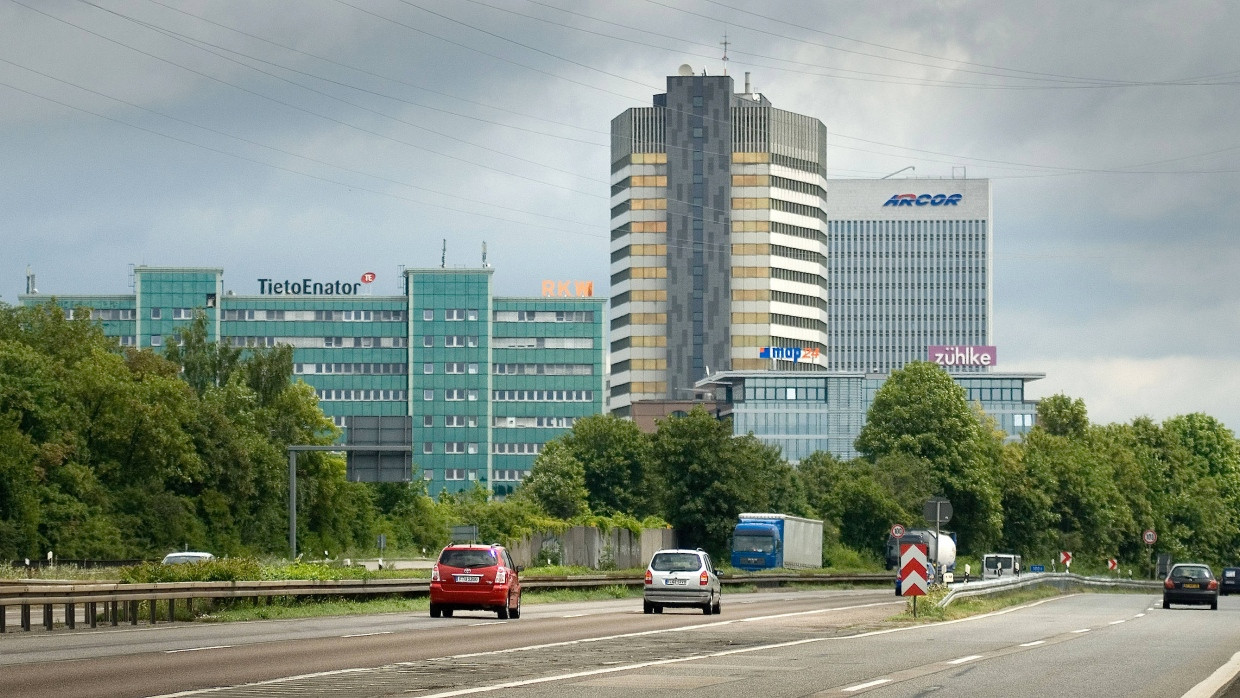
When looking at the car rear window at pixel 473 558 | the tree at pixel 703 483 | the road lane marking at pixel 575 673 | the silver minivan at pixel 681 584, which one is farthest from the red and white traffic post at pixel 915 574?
the tree at pixel 703 483

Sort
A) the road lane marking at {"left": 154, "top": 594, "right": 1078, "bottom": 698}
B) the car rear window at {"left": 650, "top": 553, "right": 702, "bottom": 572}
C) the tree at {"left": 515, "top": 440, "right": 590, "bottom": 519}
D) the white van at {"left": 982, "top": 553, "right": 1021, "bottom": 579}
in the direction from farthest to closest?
the tree at {"left": 515, "top": 440, "right": 590, "bottom": 519}
the white van at {"left": 982, "top": 553, "right": 1021, "bottom": 579}
the car rear window at {"left": 650, "top": 553, "right": 702, "bottom": 572}
the road lane marking at {"left": 154, "top": 594, "right": 1078, "bottom": 698}

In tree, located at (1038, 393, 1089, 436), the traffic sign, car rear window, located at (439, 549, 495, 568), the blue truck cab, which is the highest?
tree, located at (1038, 393, 1089, 436)

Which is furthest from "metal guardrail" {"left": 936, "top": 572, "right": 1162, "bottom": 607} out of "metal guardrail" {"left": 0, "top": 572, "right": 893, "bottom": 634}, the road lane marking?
"metal guardrail" {"left": 0, "top": 572, "right": 893, "bottom": 634}

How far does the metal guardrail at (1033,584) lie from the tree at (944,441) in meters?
13.2

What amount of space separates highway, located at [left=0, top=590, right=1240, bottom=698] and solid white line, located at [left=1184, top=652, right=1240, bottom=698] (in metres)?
0.20

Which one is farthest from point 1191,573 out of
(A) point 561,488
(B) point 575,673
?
(A) point 561,488

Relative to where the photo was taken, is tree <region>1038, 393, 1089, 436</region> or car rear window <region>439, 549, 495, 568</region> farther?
tree <region>1038, 393, 1089, 436</region>

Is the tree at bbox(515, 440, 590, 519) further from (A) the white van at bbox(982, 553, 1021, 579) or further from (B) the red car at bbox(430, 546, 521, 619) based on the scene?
(B) the red car at bbox(430, 546, 521, 619)

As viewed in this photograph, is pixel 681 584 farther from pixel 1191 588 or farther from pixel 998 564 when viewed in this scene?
pixel 998 564

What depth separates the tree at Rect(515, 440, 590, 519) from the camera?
114 m

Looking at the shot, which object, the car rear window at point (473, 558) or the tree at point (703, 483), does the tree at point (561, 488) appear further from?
the car rear window at point (473, 558)

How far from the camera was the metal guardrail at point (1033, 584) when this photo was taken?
→ 145 ft

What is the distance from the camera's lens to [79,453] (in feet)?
262

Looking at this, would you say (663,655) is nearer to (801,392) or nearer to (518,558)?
(518,558)
